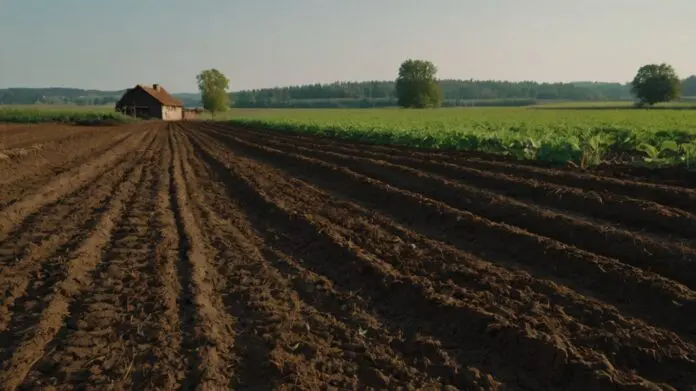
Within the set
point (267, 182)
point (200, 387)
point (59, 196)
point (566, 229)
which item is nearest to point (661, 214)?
point (566, 229)

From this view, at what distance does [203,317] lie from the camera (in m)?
4.82

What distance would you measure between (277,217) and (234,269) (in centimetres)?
288

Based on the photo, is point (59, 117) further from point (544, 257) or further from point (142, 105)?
point (544, 257)

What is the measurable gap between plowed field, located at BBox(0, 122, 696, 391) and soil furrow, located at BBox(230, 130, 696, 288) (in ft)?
0.11

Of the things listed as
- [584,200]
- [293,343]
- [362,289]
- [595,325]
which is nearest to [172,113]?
[584,200]

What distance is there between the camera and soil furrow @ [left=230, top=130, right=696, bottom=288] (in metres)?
5.83

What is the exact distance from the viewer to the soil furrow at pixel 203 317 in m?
3.88

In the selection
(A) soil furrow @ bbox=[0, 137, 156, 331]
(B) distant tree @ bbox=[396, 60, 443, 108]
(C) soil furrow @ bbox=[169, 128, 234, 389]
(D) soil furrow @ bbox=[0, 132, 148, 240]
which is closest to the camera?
(C) soil furrow @ bbox=[169, 128, 234, 389]

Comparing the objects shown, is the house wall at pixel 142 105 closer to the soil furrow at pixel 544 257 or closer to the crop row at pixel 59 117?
the crop row at pixel 59 117

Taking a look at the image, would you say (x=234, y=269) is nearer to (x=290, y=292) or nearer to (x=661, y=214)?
(x=290, y=292)

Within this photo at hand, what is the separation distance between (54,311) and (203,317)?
1.43 meters

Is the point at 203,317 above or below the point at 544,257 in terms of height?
below

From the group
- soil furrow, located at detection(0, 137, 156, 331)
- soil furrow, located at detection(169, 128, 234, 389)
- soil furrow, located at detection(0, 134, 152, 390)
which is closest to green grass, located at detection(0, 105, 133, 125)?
soil furrow, located at detection(0, 137, 156, 331)

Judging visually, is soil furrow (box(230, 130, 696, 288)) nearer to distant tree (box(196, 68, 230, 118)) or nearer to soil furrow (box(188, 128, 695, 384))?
soil furrow (box(188, 128, 695, 384))
